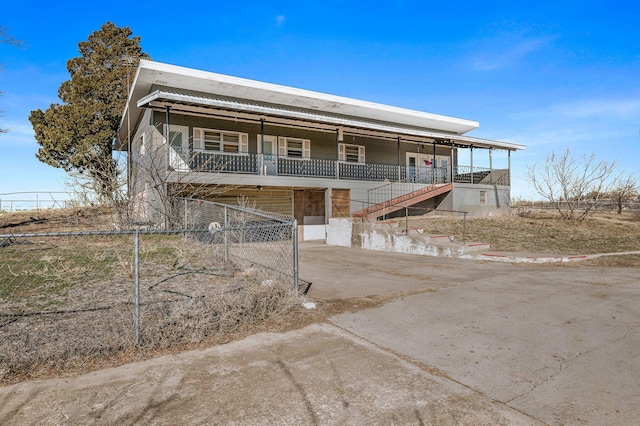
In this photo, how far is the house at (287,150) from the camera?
48.9ft

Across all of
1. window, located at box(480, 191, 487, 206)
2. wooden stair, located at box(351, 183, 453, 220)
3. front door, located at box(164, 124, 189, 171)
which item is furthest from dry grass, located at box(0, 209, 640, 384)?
window, located at box(480, 191, 487, 206)

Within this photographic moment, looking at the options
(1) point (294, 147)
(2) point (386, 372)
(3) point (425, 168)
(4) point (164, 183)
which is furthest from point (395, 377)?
(3) point (425, 168)

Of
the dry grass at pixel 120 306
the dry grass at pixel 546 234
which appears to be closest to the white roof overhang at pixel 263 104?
the dry grass at pixel 546 234

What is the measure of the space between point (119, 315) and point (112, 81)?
23745mm

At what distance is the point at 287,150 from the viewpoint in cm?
1939

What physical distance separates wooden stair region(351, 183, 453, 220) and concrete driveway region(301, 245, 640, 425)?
26.1ft

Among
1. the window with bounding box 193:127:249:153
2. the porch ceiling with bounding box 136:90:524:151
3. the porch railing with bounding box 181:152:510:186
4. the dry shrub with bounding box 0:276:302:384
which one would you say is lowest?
the dry shrub with bounding box 0:276:302:384

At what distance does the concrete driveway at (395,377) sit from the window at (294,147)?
46.4 ft

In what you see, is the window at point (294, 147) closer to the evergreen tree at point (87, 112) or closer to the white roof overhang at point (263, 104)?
the white roof overhang at point (263, 104)

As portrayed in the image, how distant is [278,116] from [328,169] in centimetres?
390

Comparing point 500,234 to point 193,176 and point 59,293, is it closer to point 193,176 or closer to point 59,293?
point 193,176

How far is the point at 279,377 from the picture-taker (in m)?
3.57

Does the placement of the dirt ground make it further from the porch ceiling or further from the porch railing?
the porch ceiling

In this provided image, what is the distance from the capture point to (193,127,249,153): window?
17.0 metres
